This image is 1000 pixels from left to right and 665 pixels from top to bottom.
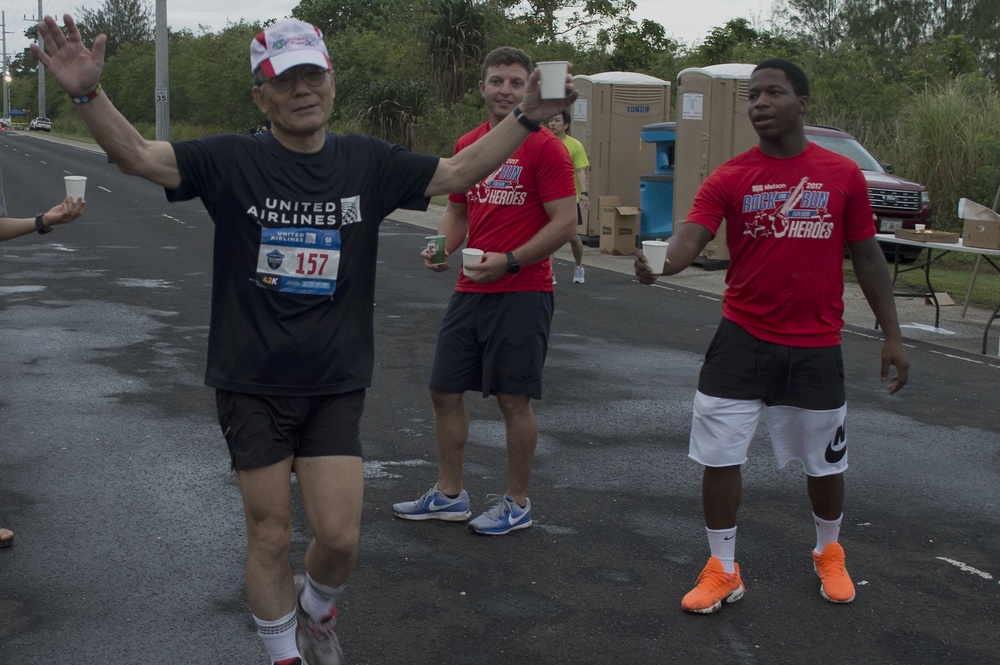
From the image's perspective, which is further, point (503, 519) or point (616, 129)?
point (616, 129)

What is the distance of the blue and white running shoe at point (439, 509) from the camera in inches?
214

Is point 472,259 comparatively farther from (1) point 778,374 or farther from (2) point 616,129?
(2) point 616,129

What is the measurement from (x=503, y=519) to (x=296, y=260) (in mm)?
2136

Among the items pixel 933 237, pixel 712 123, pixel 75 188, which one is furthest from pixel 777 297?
pixel 712 123

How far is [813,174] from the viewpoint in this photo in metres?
4.35

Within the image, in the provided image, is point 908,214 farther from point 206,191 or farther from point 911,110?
point 206,191

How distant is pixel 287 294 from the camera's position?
11.6 feet

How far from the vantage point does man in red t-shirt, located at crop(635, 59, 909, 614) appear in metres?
4.34

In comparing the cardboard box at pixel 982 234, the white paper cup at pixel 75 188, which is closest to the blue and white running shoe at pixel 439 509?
the white paper cup at pixel 75 188

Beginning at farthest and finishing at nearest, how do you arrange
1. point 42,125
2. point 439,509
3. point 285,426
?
1. point 42,125
2. point 439,509
3. point 285,426

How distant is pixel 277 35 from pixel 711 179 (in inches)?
71.7

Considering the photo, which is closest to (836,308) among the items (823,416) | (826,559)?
(823,416)

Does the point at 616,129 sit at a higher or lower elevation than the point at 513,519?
higher

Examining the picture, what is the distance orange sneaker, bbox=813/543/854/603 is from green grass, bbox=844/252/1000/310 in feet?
29.2
